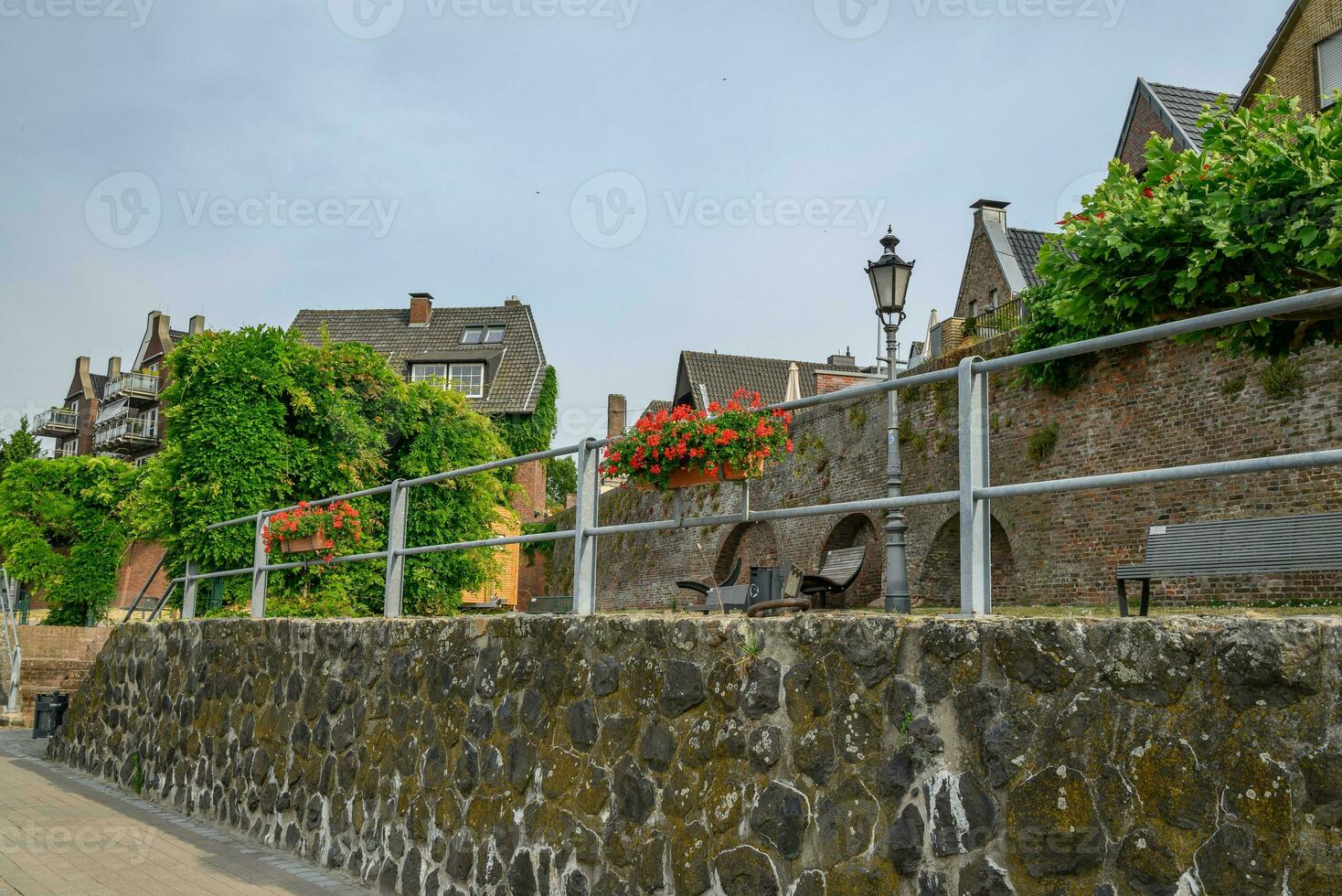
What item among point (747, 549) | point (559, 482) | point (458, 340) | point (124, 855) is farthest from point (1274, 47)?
point (559, 482)

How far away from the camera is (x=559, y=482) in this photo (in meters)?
62.9

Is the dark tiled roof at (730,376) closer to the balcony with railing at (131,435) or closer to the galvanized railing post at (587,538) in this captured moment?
the balcony with railing at (131,435)

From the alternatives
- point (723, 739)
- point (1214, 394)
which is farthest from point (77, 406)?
point (723, 739)

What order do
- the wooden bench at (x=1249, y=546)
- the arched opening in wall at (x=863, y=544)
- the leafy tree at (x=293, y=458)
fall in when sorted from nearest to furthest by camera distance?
1. the wooden bench at (x=1249, y=546)
2. the leafy tree at (x=293, y=458)
3. the arched opening in wall at (x=863, y=544)

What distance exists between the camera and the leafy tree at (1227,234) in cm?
698

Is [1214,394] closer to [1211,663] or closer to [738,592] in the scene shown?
[738,592]

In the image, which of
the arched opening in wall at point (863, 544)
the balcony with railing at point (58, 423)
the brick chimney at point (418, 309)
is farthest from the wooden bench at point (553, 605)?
the balcony with railing at point (58, 423)

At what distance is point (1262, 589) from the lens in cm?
1498

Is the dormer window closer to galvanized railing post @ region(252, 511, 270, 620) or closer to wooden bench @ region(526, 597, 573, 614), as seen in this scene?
galvanized railing post @ region(252, 511, 270, 620)

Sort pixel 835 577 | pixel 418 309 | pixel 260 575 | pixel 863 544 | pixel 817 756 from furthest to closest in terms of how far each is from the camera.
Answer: pixel 418 309
pixel 863 544
pixel 835 577
pixel 260 575
pixel 817 756

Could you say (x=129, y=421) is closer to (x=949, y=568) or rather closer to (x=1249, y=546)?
(x=949, y=568)

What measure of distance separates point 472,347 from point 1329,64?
3227 cm

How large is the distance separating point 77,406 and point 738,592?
255ft

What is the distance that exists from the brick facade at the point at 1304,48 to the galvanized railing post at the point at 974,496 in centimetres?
1891
